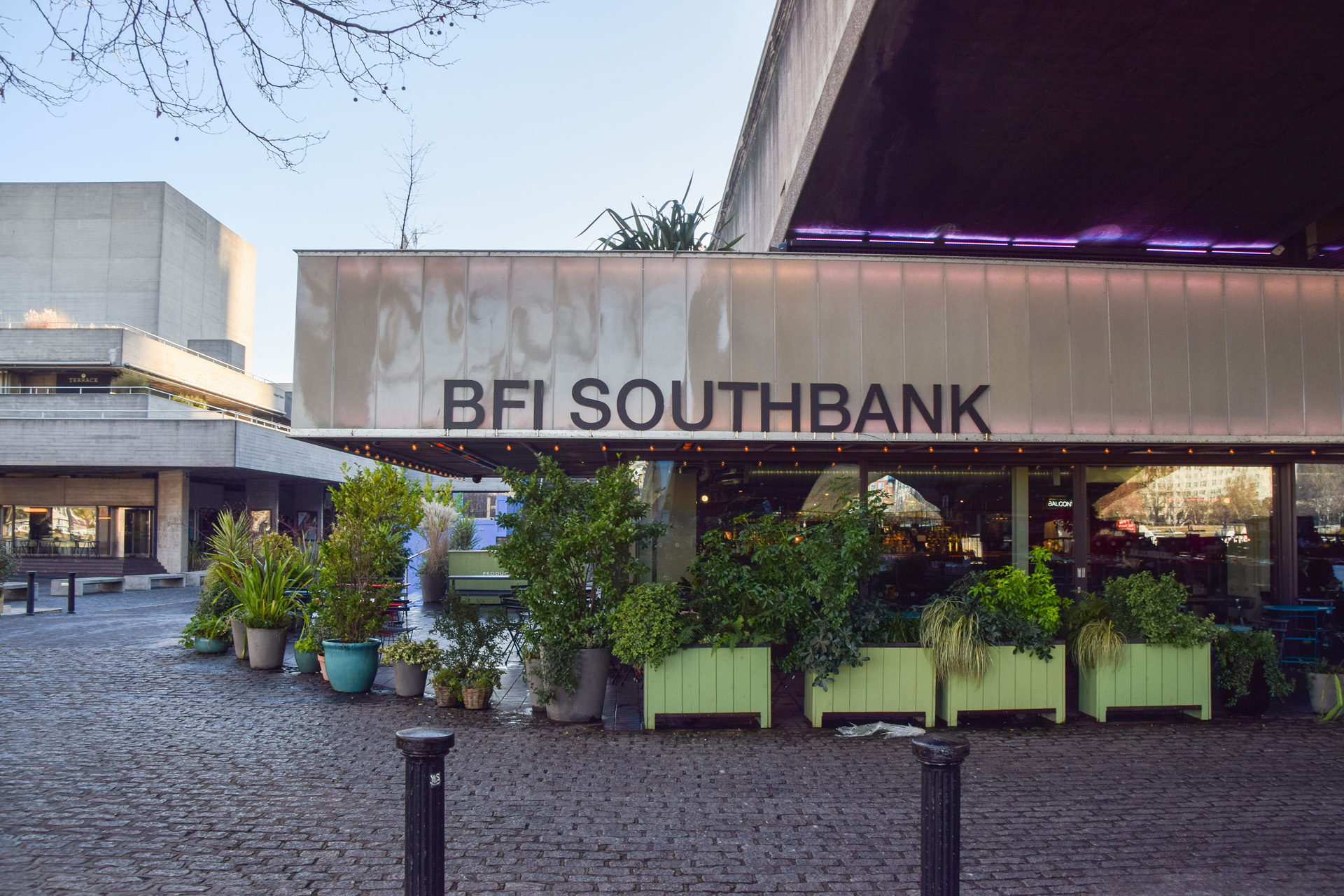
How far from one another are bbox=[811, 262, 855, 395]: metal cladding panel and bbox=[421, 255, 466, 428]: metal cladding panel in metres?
3.20

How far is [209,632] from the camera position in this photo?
37.7ft

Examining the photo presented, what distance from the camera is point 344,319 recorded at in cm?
800

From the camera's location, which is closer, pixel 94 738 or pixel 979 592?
pixel 94 738

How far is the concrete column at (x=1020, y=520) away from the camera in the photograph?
959 cm

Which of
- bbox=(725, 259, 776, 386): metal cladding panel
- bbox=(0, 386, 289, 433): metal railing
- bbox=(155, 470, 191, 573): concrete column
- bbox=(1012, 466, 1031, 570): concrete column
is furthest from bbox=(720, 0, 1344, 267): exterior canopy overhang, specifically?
bbox=(155, 470, 191, 573): concrete column

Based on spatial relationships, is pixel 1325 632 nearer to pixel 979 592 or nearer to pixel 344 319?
pixel 979 592

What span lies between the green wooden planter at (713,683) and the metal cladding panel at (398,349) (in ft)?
11.4

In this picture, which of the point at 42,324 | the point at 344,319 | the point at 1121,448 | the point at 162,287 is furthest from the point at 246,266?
the point at 1121,448

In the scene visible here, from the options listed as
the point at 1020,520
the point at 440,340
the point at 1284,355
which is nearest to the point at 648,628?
the point at 440,340

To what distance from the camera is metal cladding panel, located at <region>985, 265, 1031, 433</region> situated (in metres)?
8.27

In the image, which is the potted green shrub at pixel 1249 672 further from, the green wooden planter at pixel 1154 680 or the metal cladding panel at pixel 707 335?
the metal cladding panel at pixel 707 335

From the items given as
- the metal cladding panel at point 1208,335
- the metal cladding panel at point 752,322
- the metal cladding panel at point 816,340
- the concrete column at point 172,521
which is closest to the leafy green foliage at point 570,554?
the metal cladding panel at point 816,340

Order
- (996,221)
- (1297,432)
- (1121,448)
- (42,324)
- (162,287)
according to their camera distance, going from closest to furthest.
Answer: (1297,432) < (1121,448) < (996,221) < (42,324) < (162,287)

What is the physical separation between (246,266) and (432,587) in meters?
46.0
